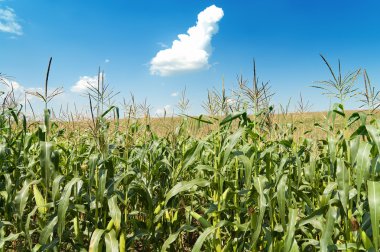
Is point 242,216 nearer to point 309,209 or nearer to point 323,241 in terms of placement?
point 309,209

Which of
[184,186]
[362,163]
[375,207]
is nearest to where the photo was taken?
[375,207]

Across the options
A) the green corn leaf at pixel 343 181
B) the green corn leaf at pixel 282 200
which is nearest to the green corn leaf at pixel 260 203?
the green corn leaf at pixel 282 200

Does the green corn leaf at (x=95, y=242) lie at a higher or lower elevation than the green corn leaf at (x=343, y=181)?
lower

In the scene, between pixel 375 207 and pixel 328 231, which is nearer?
pixel 375 207

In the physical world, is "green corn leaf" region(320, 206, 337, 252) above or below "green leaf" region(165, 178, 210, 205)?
below

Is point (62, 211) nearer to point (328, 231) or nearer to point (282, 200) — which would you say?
point (282, 200)

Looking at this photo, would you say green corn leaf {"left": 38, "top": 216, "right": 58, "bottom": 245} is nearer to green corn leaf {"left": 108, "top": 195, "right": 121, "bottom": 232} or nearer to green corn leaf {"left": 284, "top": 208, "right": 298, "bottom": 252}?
green corn leaf {"left": 108, "top": 195, "right": 121, "bottom": 232}

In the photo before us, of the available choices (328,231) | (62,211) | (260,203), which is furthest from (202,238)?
(62,211)

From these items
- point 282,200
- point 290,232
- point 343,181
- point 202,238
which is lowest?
point 202,238

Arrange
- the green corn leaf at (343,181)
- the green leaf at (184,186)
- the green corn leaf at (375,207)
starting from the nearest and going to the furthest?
the green corn leaf at (375,207) < the green corn leaf at (343,181) < the green leaf at (184,186)

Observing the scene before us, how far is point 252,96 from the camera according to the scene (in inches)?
110

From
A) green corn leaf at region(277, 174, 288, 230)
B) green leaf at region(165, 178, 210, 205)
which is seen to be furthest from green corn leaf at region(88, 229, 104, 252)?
green corn leaf at region(277, 174, 288, 230)

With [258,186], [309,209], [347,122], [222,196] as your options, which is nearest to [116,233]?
[222,196]

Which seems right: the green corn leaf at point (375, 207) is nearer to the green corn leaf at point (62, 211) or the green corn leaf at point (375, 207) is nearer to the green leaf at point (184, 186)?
the green leaf at point (184, 186)
